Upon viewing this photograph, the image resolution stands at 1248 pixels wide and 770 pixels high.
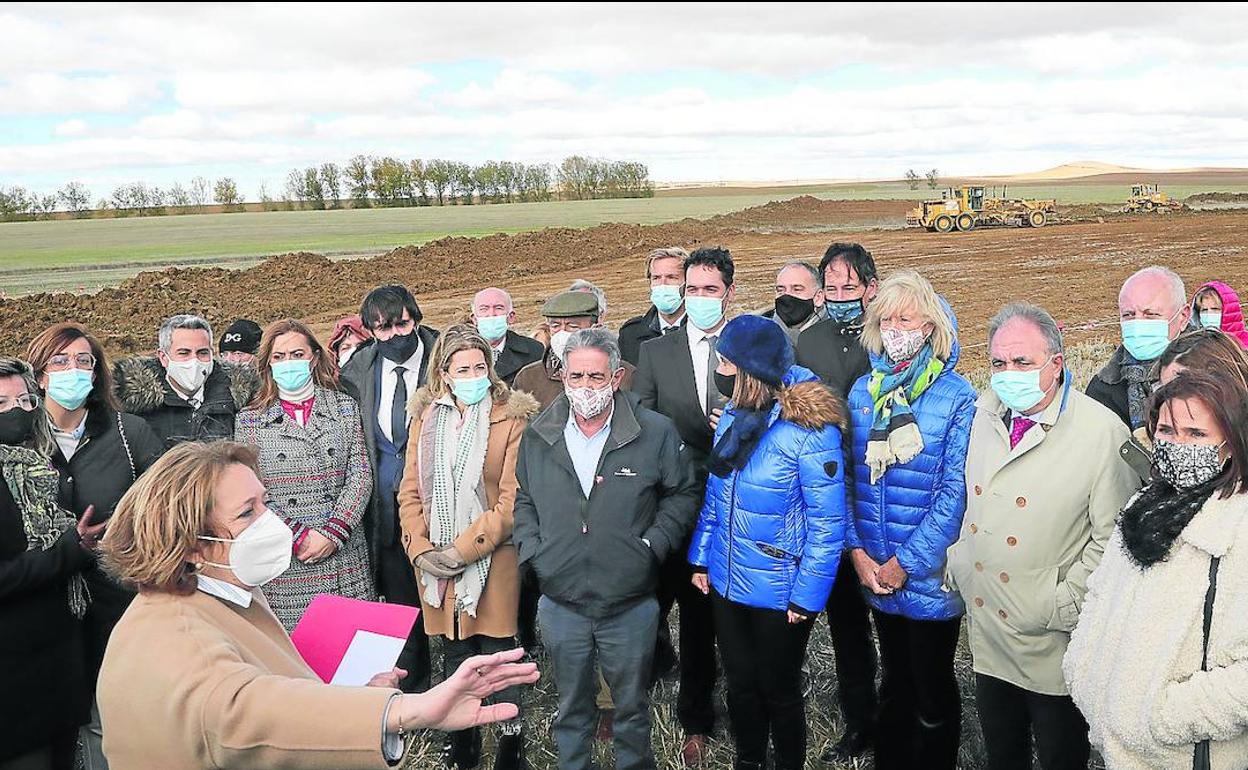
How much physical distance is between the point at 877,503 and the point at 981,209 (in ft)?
121

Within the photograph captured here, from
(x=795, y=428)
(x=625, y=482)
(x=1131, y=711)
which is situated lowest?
(x=1131, y=711)

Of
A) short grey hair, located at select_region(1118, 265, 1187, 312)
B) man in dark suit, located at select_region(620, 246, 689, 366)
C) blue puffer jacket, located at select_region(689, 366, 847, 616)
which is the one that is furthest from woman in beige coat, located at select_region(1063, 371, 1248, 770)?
man in dark suit, located at select_region(620, 246, 689, 366)

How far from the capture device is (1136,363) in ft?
14.5

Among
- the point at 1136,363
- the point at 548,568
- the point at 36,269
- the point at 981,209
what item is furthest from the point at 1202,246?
the point at 36,269

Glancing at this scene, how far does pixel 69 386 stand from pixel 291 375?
0.98 m

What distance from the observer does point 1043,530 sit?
3.43 metres

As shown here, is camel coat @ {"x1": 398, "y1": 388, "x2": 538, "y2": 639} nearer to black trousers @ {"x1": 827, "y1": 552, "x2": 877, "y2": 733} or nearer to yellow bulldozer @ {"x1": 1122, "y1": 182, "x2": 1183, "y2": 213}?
black trousers @ {"x1": 827, "y1": 552, "x2": 877, "y2": 733}

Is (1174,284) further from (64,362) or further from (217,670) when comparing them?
(64,362)

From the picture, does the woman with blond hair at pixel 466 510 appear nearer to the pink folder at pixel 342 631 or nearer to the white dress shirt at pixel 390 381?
the white dress shirt at pixel 390 381

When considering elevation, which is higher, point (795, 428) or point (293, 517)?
point (795, 428)

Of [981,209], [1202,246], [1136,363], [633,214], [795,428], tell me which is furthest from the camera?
[633,214]

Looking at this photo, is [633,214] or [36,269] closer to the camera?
[36,269]

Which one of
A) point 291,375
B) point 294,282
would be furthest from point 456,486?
point 294,282

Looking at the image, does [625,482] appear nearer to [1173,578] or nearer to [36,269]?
[1173,578]
